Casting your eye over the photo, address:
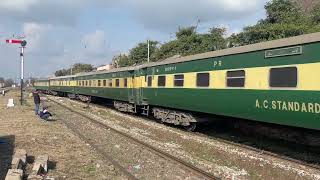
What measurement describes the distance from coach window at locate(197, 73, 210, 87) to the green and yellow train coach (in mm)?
36

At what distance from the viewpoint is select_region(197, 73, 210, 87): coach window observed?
16.4 metres

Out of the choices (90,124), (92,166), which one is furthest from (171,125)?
(92,166)

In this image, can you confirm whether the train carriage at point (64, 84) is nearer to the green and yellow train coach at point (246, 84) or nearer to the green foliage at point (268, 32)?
the green foliage at point (268, 32)

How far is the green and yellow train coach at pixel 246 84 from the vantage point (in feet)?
36.9

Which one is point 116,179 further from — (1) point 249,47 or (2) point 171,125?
(2) point 171,125

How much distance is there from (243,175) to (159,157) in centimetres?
300

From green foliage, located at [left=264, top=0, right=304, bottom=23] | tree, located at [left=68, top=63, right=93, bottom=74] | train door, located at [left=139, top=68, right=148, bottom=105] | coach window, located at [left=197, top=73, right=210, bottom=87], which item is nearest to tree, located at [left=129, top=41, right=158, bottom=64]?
green foliage, located at [left=264, top=0, right=304, bottom=23]

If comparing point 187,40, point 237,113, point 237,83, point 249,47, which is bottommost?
point 237,113

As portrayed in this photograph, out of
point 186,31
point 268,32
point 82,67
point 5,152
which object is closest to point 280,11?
point 268,32

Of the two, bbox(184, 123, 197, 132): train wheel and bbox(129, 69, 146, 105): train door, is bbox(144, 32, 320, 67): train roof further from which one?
bbox(129, 69, 146, 105): train door

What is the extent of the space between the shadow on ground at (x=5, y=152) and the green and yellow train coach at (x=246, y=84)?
6.85 meters

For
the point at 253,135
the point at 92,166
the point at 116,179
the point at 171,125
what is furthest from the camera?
the point at 171,125

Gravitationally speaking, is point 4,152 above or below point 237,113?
below

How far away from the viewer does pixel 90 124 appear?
22.6 m
